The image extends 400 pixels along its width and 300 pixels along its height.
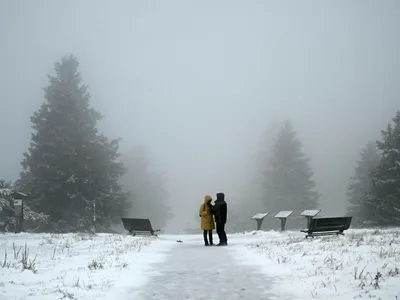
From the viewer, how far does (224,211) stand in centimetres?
1700

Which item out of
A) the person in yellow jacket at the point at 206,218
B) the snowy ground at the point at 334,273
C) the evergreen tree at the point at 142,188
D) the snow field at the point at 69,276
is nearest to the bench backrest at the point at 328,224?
the person in yellow jacket at the point at 206,218

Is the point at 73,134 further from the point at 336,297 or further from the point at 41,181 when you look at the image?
the point at 336,297

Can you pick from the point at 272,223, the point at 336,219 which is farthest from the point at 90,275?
the point at 272,223

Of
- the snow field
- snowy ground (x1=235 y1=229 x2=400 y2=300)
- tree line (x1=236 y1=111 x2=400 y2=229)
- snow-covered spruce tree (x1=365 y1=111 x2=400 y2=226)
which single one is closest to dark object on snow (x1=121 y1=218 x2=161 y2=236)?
the snow field

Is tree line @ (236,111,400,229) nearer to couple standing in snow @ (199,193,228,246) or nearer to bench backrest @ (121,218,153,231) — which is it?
couple standing in snow @ (199,193,228,246)

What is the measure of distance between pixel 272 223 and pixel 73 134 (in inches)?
910

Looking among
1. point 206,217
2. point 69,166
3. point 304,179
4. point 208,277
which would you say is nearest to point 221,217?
point 206,217

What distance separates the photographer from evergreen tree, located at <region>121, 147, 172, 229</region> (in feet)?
157

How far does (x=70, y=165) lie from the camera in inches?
1114

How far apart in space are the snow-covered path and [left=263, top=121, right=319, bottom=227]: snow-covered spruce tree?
33.2 meters

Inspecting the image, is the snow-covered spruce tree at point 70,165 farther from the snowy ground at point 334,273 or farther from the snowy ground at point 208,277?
the snowy ground at point 334,273

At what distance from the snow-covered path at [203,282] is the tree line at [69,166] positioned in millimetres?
17040

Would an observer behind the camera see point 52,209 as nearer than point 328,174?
Yes

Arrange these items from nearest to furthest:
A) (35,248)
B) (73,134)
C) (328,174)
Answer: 1. (35,248)
2. (73,134)
3. (328,174)
